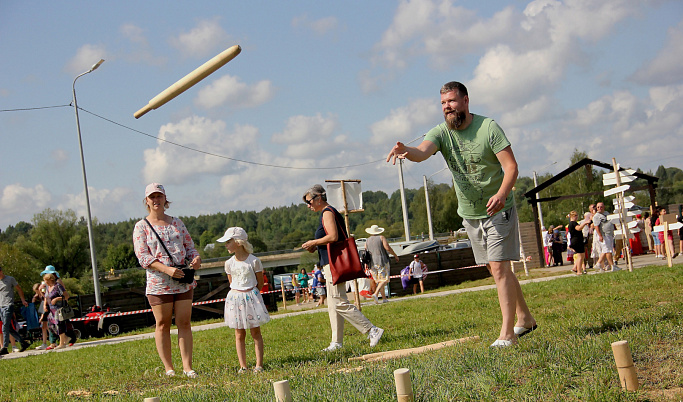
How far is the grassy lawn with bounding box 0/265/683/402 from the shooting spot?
355 cm

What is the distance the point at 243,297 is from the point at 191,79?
7.51 ft

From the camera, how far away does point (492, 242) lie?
209 inches

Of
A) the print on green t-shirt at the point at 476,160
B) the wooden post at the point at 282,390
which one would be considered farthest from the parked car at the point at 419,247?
the wooden post at the point at 282,390

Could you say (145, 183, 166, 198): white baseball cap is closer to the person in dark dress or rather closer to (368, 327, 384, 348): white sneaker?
(368, 327, 384, 348): white sneaker

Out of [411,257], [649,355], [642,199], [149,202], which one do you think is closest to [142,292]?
[411,257]

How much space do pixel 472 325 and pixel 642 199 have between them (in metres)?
87.1

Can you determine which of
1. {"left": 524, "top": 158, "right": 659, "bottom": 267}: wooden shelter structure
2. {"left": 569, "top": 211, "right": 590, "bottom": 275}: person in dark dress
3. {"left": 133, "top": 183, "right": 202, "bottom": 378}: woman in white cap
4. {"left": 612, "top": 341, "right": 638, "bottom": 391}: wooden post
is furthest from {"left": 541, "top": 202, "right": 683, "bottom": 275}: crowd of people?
{"left": 612, "top": 341, "right": 638, "bottom": 391}: wooden post

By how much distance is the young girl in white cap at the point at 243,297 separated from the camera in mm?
6402

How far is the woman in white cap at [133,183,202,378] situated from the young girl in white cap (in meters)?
0.39

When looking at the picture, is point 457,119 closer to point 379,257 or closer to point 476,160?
point 476,160

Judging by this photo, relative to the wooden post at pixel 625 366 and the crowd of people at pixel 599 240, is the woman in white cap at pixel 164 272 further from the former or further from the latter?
the crowd of people at pixel 599 240

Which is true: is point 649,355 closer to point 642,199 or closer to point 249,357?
point 249,357

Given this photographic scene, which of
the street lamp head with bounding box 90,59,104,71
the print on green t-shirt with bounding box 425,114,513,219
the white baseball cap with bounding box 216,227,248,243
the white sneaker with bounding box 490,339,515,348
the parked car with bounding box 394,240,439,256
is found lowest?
the white sneaker with bounding box 490,339,515,348

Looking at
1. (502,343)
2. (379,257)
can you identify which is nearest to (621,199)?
(379,257)
